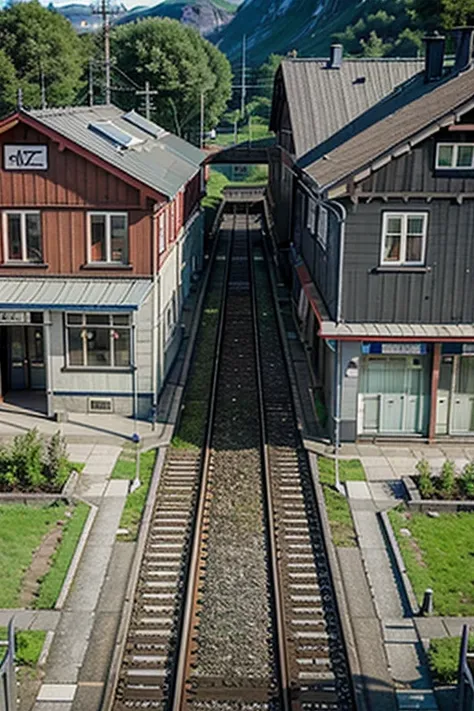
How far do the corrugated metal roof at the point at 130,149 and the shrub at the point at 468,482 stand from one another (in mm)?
10540

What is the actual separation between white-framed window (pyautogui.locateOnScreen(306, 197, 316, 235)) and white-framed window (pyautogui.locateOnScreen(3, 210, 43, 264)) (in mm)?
9372

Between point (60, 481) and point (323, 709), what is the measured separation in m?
9.35

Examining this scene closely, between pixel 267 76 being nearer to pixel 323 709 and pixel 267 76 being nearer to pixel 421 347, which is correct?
pixel 421 347

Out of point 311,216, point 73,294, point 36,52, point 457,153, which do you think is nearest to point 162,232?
point 73,294

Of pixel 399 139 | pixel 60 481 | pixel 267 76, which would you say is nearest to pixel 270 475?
pixel 60 481

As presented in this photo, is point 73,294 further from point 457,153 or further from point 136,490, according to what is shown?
point 457,153

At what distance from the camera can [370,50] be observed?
12056 centimetres

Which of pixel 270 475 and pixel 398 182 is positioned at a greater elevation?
pixel 398 182

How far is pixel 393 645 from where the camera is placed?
49.6ft

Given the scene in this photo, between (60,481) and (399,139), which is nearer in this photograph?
(60,481)

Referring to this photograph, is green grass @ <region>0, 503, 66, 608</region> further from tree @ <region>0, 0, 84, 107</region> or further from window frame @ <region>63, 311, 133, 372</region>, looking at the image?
tree @ <region>0, 0, 84, 107</region>

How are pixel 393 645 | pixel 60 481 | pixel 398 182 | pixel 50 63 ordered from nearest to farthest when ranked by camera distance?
pixel 393 645 < pixel 60 481 < pixel 398 182 < pixel 50 63

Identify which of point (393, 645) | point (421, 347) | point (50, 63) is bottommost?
point (393, 645)

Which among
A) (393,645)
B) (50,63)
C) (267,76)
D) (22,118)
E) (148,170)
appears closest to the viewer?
(393,645)
